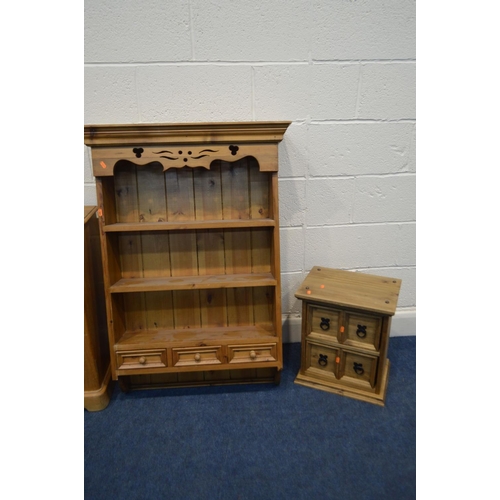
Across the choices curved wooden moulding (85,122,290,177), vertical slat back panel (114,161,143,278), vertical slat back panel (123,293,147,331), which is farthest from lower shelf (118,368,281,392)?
curved wooden moulding (85,122,290,177)

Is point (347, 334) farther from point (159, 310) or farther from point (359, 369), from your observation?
point (159, 310)

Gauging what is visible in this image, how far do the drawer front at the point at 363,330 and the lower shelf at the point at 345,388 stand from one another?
0.45 ft

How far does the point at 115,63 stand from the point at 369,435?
2031mm

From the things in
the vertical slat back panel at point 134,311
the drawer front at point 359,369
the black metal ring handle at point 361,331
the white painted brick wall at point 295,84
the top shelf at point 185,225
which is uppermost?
the white painted brick wall at point 295,84

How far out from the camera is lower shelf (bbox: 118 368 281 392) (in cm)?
174

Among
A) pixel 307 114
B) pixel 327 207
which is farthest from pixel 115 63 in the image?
pixel 327 207

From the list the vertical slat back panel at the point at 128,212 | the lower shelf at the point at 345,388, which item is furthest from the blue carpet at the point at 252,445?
the vertical slat back panel at the point at 128,212

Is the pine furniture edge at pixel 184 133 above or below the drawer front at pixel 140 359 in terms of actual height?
above

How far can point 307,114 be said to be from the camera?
175 centimetres

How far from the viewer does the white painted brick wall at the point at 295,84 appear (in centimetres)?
161

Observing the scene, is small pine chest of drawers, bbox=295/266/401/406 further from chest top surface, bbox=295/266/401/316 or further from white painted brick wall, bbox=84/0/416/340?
white painted brick wall, bbox=84/0/416/340

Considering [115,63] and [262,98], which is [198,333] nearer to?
[262,98]

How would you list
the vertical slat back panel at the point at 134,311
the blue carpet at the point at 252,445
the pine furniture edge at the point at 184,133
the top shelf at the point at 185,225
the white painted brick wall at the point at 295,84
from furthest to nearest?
the vertical slat back panel at the point at 134,311
the white painted brick wall at the point at 295,84
the top shelf at the point at 185,225
the pine furniture edge at the point at 184,133
the blue carpet at the point at 252,445

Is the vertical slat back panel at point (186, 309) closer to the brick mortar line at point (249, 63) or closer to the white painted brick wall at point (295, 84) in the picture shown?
the white painted brick wall at point (295, 84)
